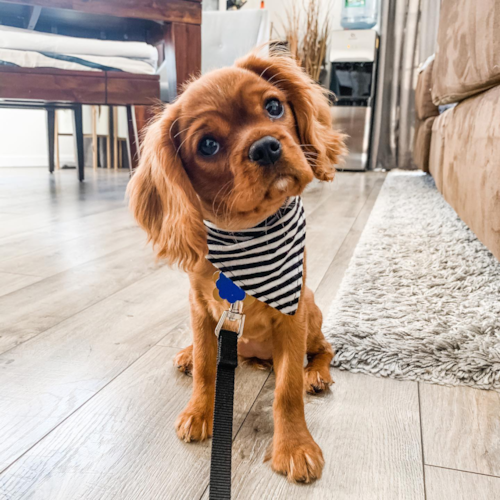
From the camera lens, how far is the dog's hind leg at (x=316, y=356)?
928 mm

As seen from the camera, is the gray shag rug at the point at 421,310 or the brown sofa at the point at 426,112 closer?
the gray shag rug at the point at 421,310

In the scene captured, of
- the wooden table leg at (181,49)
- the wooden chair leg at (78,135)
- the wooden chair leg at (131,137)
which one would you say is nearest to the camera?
the wooden table leg at (181,49)

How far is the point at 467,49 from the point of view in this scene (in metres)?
1.65

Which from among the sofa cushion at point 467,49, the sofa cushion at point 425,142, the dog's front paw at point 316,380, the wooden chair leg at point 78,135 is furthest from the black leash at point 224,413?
the wooden chair leg at point 78,135

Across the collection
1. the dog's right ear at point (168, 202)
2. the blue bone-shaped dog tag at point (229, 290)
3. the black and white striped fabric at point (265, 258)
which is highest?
the dog's right ear at point (168, 202)

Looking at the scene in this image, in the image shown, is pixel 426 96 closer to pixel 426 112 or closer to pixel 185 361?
pixel 426 112

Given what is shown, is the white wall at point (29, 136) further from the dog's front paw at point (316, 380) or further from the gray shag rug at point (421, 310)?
the dog's front paw at point (316, 380)

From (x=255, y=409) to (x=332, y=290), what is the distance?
0.65 m

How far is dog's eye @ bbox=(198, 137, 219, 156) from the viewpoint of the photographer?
29.4 inches

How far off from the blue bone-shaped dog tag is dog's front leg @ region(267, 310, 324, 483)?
0.31 ft

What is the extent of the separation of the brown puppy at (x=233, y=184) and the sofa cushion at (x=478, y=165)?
2.14 ft

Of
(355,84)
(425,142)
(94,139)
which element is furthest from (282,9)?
(425,142)

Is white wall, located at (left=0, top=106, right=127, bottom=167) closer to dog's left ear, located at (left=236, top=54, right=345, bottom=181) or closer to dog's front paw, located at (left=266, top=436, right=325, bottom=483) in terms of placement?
dog's left ear, located at (left=236, top=54, right=345, bottom=181)

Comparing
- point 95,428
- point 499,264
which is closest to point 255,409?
point 95,428
